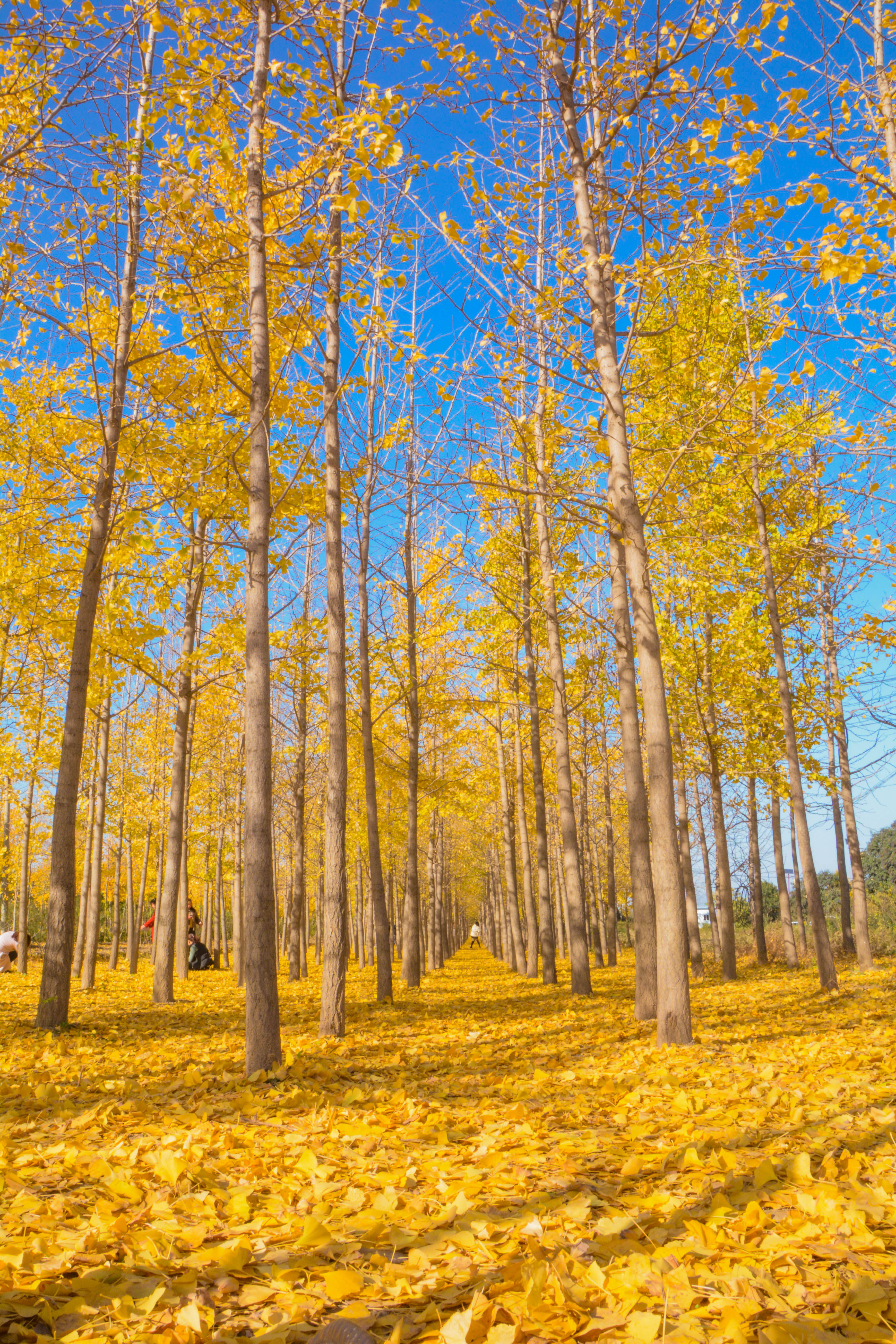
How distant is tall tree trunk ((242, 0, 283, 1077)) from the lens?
5.27m

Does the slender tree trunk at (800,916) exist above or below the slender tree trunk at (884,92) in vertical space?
below

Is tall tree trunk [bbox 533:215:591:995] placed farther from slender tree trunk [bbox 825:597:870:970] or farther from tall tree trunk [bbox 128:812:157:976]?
tall tree trunk [bbox 128:812:157:976]

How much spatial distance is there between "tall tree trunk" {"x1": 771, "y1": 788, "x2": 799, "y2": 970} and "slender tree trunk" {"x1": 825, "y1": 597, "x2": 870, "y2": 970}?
1.35 m

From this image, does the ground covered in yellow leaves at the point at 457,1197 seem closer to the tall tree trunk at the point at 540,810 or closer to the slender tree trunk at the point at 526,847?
the tall tree trunk at the point at 540,810

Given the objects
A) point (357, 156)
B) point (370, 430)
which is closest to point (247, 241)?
point (357, 156)

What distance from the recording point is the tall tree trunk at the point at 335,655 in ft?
23.0

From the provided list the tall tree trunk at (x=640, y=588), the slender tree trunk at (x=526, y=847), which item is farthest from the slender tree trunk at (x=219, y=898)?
the tall tree trunk at (x=640, y=588)

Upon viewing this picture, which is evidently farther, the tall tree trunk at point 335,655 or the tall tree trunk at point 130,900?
the tall tree trunk at point 130,900

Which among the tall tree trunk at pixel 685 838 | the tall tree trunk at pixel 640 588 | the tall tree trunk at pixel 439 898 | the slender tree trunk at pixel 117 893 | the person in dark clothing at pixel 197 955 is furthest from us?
the tall tree trunk at pixel 439 898

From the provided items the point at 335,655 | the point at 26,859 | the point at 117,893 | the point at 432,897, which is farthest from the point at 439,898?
the point at 335,655

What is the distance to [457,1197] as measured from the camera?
266 centimetres

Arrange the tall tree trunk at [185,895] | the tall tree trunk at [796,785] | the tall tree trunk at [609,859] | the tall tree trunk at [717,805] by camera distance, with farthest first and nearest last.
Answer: the tall tree trunk at [609,859] → the tall tree trunk at [717,805] → the tall tree trunk at [185,895] → the tall tree trunk at [796,785]

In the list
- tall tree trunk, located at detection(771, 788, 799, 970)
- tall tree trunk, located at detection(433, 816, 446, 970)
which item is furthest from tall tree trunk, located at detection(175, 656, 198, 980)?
tall tree trunk, located at detection(771, 788, 799, 970)

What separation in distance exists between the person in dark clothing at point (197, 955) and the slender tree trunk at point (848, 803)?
15.8 metres
